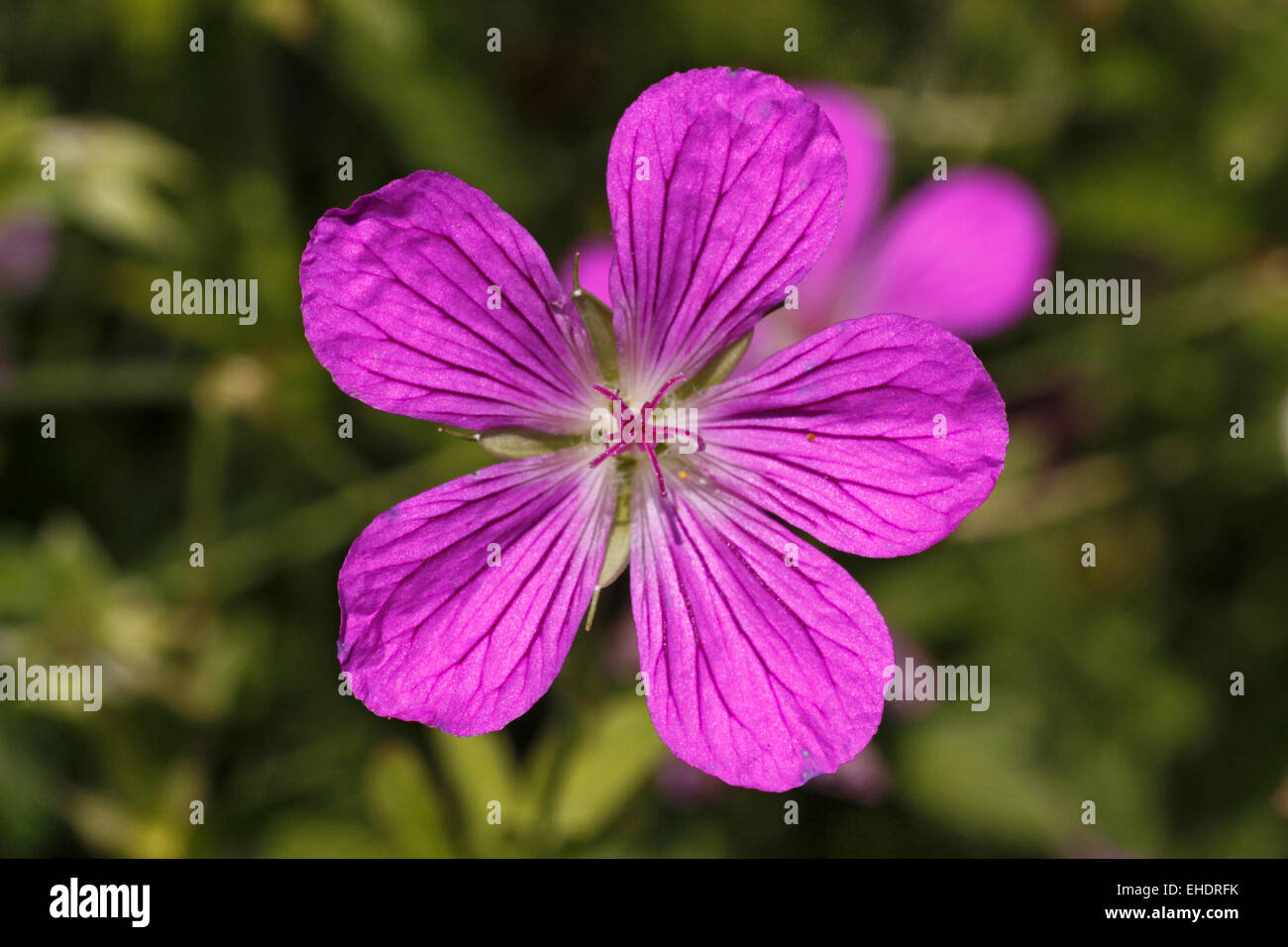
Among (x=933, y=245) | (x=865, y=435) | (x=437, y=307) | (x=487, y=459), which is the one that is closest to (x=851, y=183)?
(x=933, y=245)

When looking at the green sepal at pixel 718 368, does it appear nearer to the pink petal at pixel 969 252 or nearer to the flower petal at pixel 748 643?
the flower petal at pixel 748 643

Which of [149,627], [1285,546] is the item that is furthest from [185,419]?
[1285,546]

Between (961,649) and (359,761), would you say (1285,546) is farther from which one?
(359,761)

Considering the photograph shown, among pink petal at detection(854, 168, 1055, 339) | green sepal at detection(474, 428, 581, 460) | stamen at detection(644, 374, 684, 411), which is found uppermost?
pink petal at detection(854, 168, 1055, 339)

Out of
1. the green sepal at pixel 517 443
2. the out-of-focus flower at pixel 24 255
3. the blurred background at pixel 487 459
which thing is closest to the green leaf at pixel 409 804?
the blurred background at pixel 487 459

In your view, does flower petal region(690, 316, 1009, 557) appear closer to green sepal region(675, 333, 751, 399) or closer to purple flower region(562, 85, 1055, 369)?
green sepal region(675, 333, 751, 399)

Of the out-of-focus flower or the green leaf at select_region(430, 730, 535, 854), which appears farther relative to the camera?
the out-of-focus flower

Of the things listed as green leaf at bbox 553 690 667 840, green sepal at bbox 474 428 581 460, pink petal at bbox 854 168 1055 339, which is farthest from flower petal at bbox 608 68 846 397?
pink petal at bbox 854 168 1055 339
